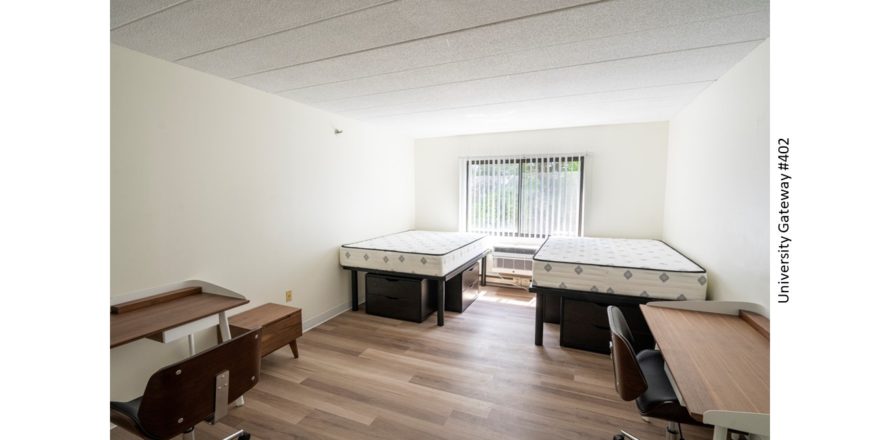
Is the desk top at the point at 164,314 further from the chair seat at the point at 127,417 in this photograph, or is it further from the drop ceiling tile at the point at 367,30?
→ the drop ceiling tile at the point at 367,30

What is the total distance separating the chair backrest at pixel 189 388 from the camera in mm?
1255

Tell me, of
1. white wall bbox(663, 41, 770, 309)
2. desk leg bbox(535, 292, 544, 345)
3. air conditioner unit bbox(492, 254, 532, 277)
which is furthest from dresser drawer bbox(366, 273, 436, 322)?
white wall bbox(663, 41, 770, 309)

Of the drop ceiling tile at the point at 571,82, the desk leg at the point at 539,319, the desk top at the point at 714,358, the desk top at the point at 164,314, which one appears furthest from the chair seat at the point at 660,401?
the desk top at the point at 164,314

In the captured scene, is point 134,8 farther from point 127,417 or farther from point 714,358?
point 714,358

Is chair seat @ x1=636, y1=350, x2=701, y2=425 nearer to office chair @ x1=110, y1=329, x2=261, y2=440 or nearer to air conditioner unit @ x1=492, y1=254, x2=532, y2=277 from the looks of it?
office chair @ x1=110, y1=329, x2=261, y2=440

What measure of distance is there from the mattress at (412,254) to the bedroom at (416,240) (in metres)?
0.03

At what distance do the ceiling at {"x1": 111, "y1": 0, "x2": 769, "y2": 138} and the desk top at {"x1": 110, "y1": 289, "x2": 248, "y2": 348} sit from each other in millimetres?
1467

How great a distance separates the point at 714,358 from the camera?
4.90 feet

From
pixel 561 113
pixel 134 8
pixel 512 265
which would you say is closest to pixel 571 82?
pixel 561 113

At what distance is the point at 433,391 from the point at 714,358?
1.54 m

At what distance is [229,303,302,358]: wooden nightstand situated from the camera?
8.06 ft
